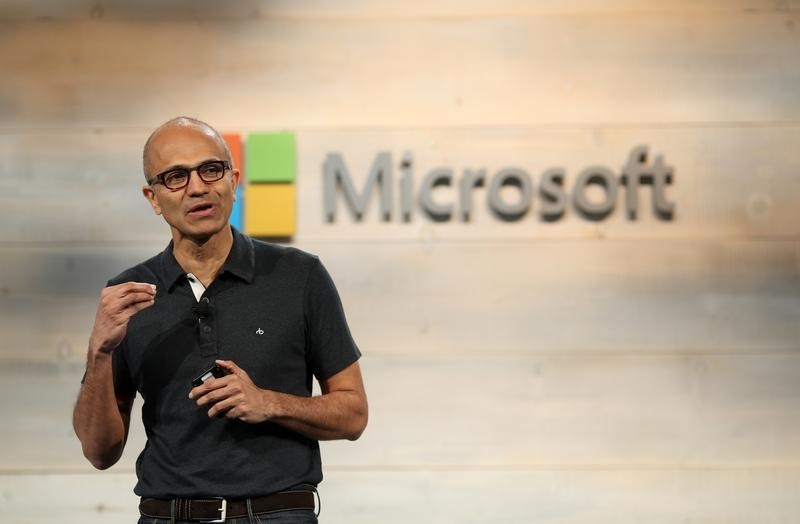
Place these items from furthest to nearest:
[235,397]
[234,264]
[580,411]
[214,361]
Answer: [580,411] → [234,264] → [214,361] → [235,397]

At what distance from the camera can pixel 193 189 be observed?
207cm

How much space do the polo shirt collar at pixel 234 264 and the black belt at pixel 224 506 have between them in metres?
0.38

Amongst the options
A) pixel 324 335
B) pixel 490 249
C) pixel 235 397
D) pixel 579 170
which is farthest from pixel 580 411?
pixel 235 397

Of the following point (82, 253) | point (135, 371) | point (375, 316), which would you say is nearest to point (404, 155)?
point (375, 316)

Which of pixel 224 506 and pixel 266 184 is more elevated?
pixel 266 184

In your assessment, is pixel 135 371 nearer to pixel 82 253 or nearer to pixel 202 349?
pixel 202 349

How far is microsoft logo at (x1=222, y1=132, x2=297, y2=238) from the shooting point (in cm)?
344

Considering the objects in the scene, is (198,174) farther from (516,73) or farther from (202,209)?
(516,73)

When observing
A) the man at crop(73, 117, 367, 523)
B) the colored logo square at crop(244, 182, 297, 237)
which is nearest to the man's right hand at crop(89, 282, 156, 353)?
the man at crop(73, 117, 367, 523)

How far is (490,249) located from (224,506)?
1637 millimetres

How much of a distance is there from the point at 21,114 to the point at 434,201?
126cm

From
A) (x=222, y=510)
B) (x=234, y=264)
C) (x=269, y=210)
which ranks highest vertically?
(x=269, y=210)

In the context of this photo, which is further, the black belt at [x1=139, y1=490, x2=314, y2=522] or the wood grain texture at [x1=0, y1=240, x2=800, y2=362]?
the wood grain texture at [x1=0, y1=240, x2=800, y2=362]

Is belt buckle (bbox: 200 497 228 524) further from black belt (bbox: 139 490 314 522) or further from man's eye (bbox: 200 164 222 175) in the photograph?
man's eye (bbox: 200 164 222 175)
